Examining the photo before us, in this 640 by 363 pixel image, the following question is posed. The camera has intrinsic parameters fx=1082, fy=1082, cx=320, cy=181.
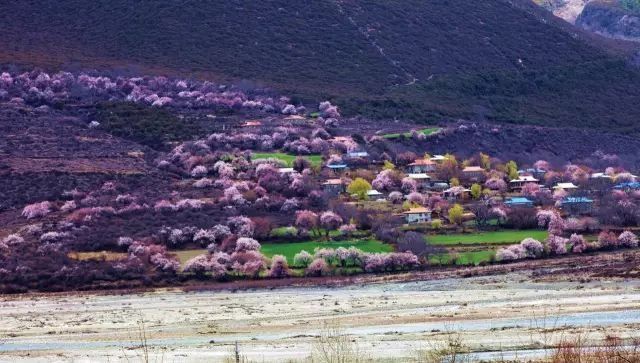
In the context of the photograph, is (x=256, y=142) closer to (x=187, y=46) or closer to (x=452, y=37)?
(x=187, y=46)

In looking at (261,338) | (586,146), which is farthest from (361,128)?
(261,338)

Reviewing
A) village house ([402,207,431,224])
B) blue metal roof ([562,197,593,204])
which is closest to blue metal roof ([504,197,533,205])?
blue metal roof ([562,197,593,204])

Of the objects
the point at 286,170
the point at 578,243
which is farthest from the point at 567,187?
the point at 286,170

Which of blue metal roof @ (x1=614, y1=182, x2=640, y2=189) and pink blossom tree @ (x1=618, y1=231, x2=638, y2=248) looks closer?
pink blossom tree @ (x1=618, y1=231, x2=638, y2=248)

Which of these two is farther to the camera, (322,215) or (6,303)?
(322,215)

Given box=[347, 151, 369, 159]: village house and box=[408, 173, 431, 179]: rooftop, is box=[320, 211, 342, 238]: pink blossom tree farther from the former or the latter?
box=[347, 151, 369, 159]: village house

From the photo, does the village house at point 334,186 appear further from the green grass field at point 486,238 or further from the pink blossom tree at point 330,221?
the green grass field at point 486,238

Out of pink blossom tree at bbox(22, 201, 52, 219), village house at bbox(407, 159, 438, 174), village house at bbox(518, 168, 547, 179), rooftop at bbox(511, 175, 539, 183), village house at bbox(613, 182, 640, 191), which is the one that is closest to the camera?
pink blossom tree at bbox(22, 201, 52, 219)
